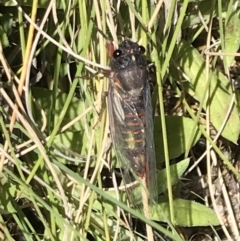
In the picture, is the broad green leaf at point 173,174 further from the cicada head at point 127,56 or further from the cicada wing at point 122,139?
the cicada head at point 127,56

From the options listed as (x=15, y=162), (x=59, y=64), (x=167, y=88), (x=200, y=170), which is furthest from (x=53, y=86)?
(x=200, y=170)

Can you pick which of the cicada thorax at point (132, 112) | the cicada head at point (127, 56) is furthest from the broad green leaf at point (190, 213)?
the cicada head at point (127, 56)

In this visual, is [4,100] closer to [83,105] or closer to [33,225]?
[83,105]

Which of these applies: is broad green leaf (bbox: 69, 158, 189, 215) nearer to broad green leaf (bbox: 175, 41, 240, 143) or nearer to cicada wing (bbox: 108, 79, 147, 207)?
cicada wing (bbox: 108, 79, 147, 207)

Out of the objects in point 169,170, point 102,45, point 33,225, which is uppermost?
point 102,45

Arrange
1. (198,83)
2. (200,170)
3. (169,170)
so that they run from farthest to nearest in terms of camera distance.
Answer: (200,170) → (198,83) → (169,170)

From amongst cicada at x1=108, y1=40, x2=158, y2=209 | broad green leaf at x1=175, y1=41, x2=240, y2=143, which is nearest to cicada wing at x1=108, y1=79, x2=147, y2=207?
cicada at x1=108, y1=40, x2=158, y2=209

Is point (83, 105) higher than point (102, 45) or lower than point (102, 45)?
lower

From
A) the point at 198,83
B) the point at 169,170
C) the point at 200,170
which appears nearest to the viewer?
the point at 169,170
